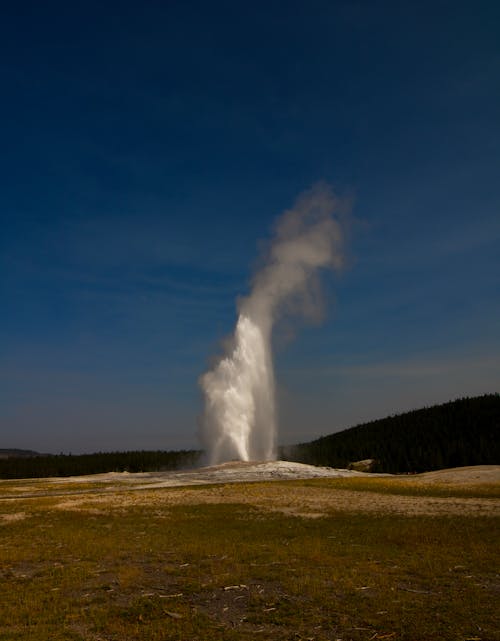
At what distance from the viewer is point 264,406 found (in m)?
105

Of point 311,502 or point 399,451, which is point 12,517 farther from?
point 399,451

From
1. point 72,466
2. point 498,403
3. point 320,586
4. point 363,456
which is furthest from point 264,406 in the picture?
point 498,403

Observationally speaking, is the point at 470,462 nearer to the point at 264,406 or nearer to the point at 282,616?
the point at 264,406

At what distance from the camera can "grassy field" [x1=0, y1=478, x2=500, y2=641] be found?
487 inches

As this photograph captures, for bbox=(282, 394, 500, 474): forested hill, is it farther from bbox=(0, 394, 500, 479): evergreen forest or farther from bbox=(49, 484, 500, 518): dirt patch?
bbox=(49, 484, 500, 518): dirt patch

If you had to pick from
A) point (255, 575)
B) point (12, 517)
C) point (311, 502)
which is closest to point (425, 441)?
point (311, 502)

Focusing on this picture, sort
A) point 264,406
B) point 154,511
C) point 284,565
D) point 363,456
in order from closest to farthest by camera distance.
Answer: point 284,565 < point 154,511 < point 264,406 < point 363,456

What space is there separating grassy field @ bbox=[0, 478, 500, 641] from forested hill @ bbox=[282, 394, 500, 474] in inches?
4000

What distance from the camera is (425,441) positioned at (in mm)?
148000

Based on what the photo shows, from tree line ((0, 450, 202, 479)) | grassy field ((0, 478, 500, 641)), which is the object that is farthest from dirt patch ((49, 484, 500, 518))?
tree line ((0, 450, 202, 479))

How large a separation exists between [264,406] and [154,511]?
229 ft

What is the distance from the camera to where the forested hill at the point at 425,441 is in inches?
4983

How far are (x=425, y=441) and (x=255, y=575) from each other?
142312 mm

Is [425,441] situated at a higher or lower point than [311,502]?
higher
